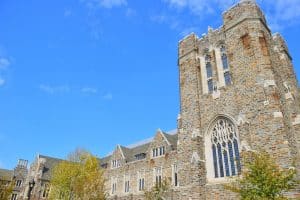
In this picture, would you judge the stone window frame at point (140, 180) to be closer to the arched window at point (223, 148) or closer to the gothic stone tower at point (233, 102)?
the gothic stone tower at point (233, 102)

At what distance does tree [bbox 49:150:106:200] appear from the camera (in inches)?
1271

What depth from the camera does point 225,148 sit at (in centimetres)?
2117

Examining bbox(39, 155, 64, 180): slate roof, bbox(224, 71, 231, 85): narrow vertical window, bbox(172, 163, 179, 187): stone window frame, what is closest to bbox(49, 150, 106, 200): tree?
bbox(172, 163, 179, 187): stone window frame

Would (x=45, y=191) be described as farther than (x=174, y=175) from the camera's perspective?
Yes

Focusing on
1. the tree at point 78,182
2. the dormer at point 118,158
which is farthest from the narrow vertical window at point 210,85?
the dormer at point 118,158

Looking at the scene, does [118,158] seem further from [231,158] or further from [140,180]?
[231,158]

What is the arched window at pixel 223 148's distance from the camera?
20328 millimetres

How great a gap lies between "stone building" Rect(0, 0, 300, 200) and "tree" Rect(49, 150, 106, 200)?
11266mm

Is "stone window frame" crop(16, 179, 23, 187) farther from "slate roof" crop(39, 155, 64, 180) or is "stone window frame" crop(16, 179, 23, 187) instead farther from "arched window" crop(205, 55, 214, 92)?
"arched window" crop(205, 55, 214, 92)

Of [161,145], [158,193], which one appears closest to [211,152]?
[158,193]

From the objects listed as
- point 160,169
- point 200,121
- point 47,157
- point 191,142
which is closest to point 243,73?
point 200,121

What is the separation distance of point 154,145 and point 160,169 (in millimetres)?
3944

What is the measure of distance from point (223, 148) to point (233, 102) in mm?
3728

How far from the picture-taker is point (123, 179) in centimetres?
4294
